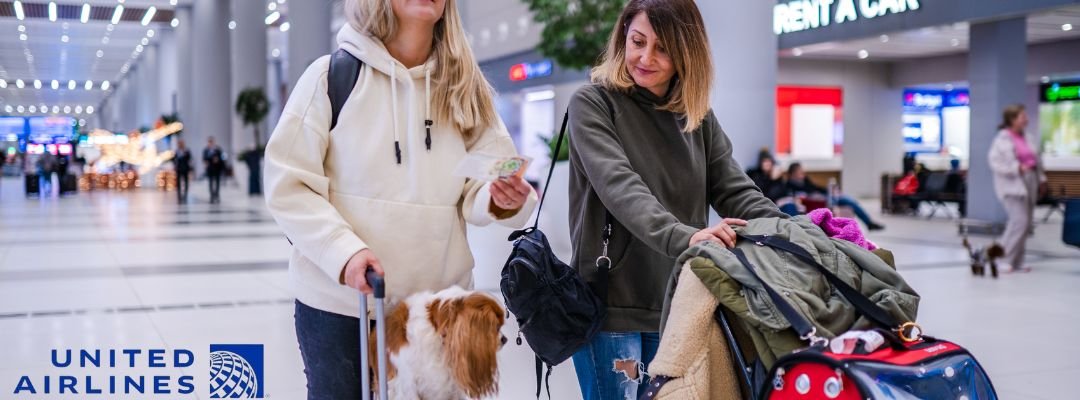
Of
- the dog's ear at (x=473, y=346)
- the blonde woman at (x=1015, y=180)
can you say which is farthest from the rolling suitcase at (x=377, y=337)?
the blonde woman at (x=1015, y=180)

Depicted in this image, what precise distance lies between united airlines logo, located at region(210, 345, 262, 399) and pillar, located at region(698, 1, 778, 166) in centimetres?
552

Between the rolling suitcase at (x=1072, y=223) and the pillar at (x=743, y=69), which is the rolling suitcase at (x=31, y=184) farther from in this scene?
the rolling suitcase at (x=1072, y=223)

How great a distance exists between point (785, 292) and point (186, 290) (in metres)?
6.96

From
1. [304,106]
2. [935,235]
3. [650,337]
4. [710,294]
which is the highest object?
[304,106]

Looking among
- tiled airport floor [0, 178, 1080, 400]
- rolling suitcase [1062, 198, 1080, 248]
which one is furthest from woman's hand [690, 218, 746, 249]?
rolling suitcase [1062, 198, 1080, 248]

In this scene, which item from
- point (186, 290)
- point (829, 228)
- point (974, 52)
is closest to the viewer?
point (829, 228)

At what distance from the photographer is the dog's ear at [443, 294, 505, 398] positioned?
176cm

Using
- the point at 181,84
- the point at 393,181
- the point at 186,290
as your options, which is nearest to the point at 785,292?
the point at 393,181

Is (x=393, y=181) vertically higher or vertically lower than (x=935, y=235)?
higher

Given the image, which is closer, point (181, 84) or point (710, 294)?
point (710, 294)

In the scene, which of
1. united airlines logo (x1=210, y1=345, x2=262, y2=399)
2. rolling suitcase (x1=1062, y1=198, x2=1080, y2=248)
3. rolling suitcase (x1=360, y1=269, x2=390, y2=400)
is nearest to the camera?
rolling suitcase (x1=360, y1=269, x2=390, y2=400)

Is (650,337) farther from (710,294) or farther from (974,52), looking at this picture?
(974,52)

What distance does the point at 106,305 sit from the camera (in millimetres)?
7000

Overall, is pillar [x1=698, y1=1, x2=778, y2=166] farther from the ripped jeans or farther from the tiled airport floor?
the ripped jeans
